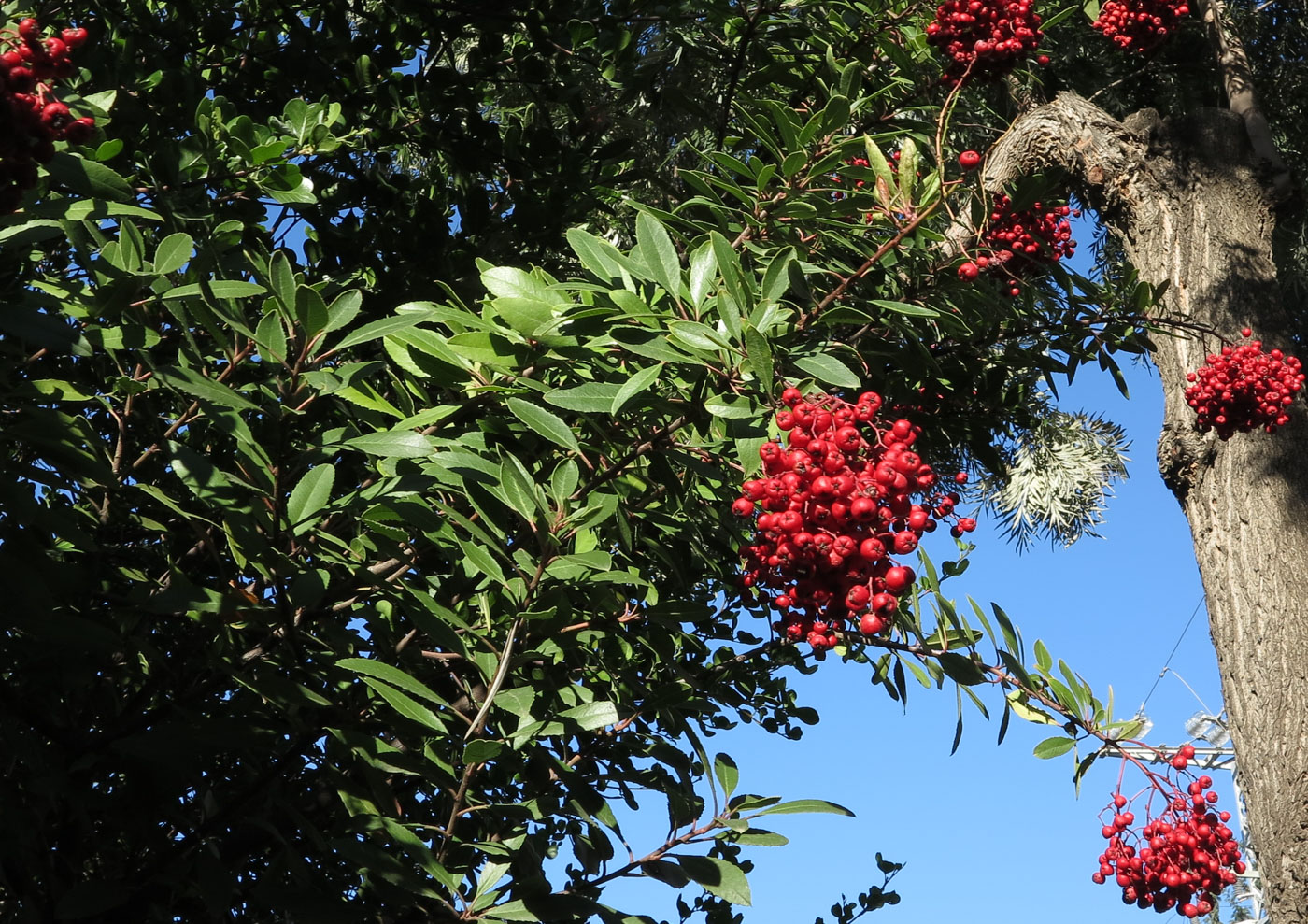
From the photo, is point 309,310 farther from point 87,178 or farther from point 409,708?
point 409,708

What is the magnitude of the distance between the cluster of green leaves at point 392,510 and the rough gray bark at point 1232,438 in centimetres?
148

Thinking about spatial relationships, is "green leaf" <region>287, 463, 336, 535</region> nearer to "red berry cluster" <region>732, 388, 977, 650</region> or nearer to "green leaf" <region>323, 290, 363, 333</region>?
"green leaf" <region>323, 290, 363, 333</region>

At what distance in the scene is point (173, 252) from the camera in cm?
161

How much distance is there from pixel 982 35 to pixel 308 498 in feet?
6.63

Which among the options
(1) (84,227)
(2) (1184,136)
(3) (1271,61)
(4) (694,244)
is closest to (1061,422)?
(3) (1271,61)

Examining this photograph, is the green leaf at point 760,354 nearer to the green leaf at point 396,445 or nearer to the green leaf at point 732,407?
the green leaf at point 732,407

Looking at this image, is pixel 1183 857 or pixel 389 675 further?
pixel 1183 857

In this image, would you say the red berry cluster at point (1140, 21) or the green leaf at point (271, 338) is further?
the red berry cluster at point (1140, 21)

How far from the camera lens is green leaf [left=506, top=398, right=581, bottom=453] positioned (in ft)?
4.92

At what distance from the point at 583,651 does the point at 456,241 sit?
60.2 inches

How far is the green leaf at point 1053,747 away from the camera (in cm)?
210

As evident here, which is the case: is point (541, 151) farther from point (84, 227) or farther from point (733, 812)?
point (733, 812)

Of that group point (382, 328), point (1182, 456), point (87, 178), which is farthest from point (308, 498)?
point (1182, 456)

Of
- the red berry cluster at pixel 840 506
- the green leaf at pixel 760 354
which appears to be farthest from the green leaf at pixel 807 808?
the green leaf at pixel 760 354
